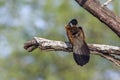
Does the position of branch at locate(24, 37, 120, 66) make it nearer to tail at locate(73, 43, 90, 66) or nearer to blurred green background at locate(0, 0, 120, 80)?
tail at locate(73, 43, 90, 66)

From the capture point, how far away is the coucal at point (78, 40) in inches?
150

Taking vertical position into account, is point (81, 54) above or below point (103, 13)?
below

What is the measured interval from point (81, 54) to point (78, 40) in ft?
0.33

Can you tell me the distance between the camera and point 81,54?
3.80 meters

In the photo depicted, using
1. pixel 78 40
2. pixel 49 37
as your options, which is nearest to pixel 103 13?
pixel 78 40

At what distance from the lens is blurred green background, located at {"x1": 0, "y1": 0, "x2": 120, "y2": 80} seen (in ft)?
38.0

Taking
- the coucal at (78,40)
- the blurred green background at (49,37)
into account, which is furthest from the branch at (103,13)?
the blurred green background at (49,37)

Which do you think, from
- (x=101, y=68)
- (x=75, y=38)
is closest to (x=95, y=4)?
(x=75, y=38)

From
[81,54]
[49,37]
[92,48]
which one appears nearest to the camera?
[81,54]

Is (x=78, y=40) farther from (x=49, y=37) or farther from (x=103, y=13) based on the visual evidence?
(x=49, y=37)

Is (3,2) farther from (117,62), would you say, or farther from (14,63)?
(117,62)

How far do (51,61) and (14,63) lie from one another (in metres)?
0.86

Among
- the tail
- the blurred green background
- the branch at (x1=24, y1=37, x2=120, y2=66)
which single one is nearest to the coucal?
the tail

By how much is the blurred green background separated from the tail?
7.20 meters
